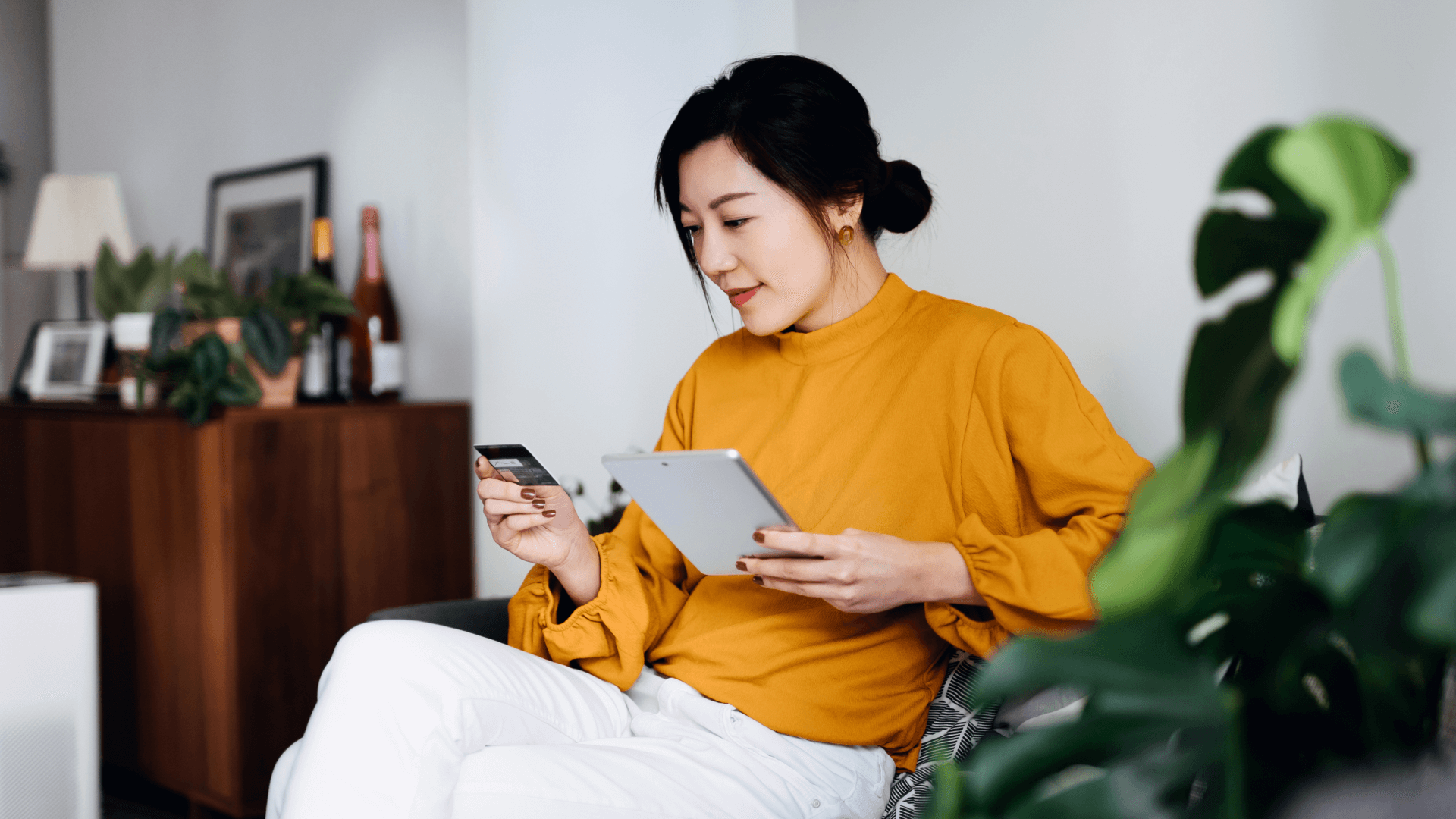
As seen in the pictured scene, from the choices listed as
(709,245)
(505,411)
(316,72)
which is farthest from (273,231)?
(709,245)

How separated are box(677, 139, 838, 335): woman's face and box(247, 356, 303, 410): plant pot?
1257 millimetres

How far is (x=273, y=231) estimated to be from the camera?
2963 mm

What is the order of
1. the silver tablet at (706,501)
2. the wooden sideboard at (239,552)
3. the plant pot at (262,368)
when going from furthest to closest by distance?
the plant pot at (262,368) → the wooden sideboard at (239,552) → the silver tablet at (706,501)

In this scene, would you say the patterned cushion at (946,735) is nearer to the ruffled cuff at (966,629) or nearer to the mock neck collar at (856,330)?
the ruffled cuff at (966,629)

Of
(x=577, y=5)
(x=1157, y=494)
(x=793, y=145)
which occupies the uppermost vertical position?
(x=577, y=5)

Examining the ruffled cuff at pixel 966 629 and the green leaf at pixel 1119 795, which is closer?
the green leaf at pixel 1119 795

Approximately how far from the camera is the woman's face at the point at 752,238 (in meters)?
1.19

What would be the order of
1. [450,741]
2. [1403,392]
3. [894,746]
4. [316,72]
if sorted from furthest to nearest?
[316,72] < [894,746] < [450,741] < [1403,392]

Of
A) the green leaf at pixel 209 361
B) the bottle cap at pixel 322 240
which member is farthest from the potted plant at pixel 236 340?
the bottle cap at pixel 322 240

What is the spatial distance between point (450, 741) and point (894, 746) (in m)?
0.49

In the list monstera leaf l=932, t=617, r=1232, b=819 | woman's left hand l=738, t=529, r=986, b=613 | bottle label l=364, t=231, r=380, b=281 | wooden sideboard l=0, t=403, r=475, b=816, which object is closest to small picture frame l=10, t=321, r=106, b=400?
wooden sideboard l=0, t=403, r=475, b=816

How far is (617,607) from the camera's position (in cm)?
119

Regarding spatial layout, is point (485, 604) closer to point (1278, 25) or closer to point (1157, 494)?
point (1157, 494)

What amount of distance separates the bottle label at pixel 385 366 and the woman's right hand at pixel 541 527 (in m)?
1.30
